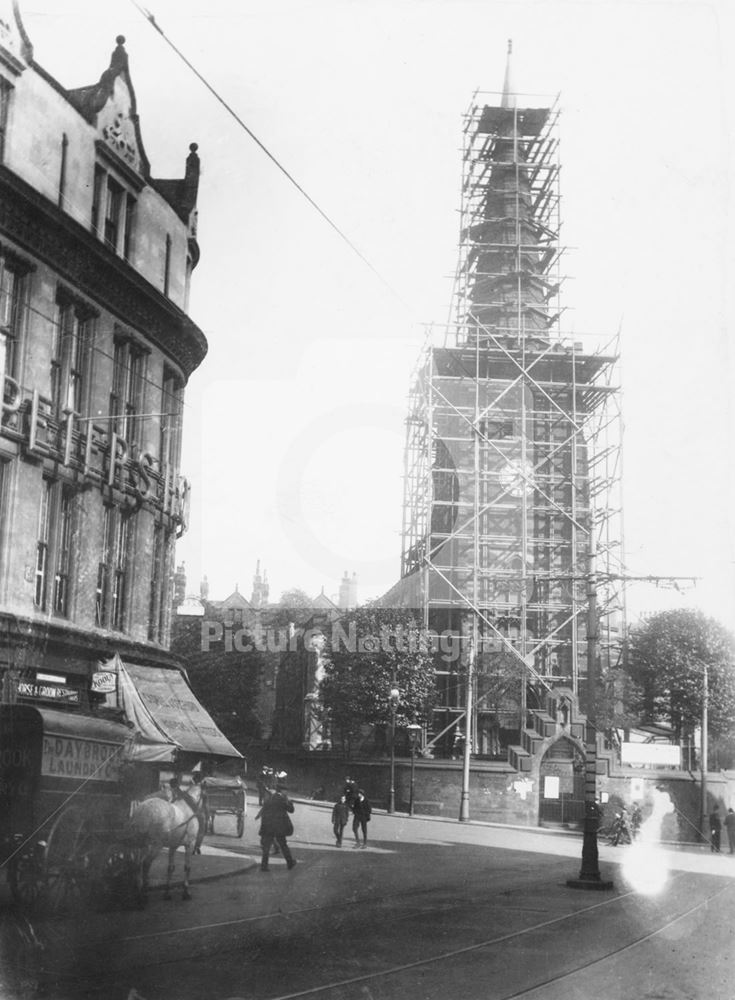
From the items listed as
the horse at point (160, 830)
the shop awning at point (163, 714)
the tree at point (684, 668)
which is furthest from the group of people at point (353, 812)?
the tree at point (684, 668)

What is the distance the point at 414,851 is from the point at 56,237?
49.6 feet

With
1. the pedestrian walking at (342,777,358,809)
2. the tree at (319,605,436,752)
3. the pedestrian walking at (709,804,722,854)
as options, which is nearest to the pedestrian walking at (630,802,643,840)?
the pedestrian walking at (709,804,722,854)

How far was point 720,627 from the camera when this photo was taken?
40.2 m

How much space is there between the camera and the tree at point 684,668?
130 feet

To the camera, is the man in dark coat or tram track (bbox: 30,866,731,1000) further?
the man in dark coat

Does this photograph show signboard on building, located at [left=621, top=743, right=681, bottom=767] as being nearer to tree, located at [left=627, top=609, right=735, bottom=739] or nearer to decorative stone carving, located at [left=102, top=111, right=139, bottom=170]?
tree, located at [left=627, top=609, right=735, bottom=739]

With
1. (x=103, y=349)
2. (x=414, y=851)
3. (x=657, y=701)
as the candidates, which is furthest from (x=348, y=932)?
(x=657, y=701)

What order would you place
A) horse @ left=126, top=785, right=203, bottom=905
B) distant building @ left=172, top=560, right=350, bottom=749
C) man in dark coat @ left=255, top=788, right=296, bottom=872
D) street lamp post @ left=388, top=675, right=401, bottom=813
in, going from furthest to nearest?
street lamp post @ left=388, top=675, right=401, bottom=813 < distant building @ left=172, top=560, right=350, bottom=749 < man in dark coat @ left=255, top=788, right=296, bottom=872 < horse @ left=126, top=785, right=203, bottom=905

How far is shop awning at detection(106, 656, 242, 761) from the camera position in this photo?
15.9 m

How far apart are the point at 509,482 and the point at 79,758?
3294cm

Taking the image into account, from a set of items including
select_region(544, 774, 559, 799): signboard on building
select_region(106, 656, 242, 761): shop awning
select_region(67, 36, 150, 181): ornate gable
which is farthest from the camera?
select_region(544, 774, 559, 799): signboard on building

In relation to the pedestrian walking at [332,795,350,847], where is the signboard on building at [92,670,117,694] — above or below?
above

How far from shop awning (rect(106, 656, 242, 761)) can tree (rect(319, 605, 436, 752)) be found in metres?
10.8

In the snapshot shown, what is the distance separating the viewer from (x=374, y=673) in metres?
33.0
